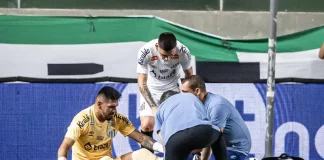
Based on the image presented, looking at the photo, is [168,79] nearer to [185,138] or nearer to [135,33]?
[135,33]

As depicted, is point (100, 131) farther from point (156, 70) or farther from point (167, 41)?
point (156, 70)

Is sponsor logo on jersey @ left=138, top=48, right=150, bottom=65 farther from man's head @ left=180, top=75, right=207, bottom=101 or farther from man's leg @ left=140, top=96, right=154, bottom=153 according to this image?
man's head @ left=180, top=75, right=207, bottom=101

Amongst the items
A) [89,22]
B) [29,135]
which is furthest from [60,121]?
[89,22]

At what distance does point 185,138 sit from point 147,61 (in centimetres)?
272

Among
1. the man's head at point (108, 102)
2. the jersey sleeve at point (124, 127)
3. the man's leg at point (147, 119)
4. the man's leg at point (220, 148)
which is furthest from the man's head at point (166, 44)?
the man's leg at point (220, 148)

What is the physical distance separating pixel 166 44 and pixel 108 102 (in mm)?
1690

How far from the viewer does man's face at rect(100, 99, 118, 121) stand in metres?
8.41

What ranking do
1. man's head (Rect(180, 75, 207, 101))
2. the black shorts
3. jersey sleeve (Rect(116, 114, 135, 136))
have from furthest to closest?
1. jersey sleeve (Rect(116, 114, 135, 136))
2. man's head (Rect(180, 75, 207, 101))
3. the black shorts

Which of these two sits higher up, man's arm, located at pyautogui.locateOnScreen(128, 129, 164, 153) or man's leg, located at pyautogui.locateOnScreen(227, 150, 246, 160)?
man's arm, located at pyautogui.locateOnScreen(128, 129, 164, 153)

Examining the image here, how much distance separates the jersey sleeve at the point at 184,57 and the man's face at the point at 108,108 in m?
1.90

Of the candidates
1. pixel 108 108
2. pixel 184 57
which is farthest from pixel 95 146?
pixel 184 57

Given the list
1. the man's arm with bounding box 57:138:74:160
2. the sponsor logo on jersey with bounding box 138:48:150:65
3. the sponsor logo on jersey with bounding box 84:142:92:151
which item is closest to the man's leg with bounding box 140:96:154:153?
the sponsor logo on jersey with bounding box 138:48:150:65

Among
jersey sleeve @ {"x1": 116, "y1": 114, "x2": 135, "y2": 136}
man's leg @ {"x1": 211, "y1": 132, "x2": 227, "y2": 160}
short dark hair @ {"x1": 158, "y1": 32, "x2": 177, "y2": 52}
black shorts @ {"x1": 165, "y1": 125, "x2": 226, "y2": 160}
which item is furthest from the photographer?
short dark hair @ {"x1": 158, "y1": 32, "x2": 177, "y2": 52}

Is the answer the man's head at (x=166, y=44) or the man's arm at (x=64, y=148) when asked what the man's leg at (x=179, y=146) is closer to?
the man's arm at (x=64, y=148)
